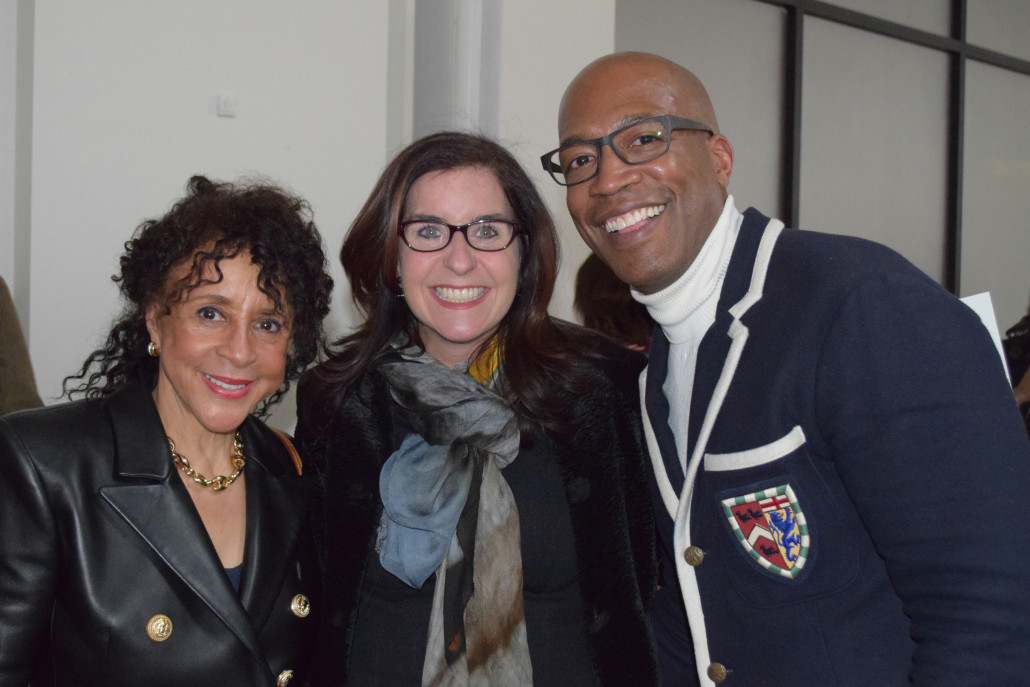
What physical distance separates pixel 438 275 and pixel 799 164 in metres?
4.67

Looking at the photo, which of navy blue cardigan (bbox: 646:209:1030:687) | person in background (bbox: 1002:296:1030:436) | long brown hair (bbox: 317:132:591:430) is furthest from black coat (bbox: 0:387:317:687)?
person in background (bbox: 1002:296:1030:436)

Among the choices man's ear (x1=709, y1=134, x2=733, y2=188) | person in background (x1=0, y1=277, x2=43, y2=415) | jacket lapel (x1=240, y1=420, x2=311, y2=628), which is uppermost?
man's ear (x1=709, y1=134, x2=733, y2=188)

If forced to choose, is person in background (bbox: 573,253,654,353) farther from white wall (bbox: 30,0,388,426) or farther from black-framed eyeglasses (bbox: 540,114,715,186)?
black-framed eyeglasses (bbox: 540,114,715,186)

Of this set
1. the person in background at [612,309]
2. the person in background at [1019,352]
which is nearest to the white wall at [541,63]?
the person in background at [612,309]

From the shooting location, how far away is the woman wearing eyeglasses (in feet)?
5.93

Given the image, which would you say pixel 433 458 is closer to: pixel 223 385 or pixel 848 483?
pixel 223 385

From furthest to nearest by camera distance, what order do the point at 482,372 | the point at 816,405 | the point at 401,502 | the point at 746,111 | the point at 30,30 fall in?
1. the point at 746,111
2. the point at 30,30
3. the point at 482,372
4. the point at 401,502
5. the point at 816,405

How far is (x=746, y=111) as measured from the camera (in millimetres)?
5742

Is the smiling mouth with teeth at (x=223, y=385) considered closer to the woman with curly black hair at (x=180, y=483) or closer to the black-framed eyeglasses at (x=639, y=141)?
the woman with curly black hair at (x=180, y=483)

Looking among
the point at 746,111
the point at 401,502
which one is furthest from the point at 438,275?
the point at 746,111

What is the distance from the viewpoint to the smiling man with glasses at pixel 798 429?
1.18 meters

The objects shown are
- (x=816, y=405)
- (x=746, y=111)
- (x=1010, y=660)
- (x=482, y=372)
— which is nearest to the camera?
(x=1010, y=660)

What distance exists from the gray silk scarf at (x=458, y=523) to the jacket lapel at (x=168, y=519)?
37cm

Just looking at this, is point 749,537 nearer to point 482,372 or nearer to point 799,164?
point 482,372
